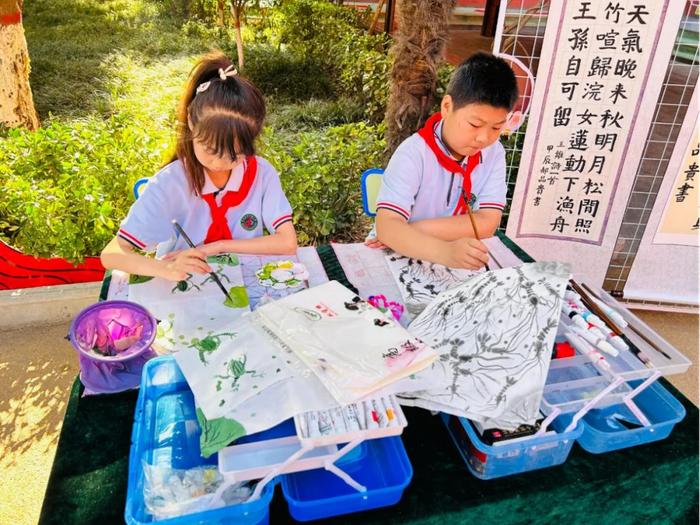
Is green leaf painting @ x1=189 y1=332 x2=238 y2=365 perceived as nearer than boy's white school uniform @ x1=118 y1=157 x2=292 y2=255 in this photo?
Yes

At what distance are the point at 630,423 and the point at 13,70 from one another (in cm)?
401

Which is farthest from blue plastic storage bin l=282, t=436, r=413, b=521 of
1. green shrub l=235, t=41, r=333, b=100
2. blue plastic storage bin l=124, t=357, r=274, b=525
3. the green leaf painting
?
green shrub l=235, t=41, r=333, b=100

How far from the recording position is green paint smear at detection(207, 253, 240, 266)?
64.1 inches

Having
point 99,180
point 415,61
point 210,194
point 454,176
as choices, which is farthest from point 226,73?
point 415,61

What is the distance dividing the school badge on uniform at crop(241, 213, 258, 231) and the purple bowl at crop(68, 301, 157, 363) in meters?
0.64

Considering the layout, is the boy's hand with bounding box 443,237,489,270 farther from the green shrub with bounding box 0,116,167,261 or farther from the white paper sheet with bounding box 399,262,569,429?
the green shrub with bounding box 0,116,167,261

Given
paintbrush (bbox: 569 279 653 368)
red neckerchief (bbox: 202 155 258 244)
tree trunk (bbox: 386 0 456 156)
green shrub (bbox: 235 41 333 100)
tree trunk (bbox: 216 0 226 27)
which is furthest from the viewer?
tree trunk (bbox: 216 0 226 27)

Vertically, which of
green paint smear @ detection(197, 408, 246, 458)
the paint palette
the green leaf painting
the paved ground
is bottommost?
the paved ground

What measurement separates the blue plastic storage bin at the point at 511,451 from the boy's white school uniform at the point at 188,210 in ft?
3.37

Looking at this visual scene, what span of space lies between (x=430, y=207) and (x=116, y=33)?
8445mm

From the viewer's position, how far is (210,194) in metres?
1.78

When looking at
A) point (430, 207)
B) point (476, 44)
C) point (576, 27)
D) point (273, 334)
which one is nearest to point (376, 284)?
point (430, 207)

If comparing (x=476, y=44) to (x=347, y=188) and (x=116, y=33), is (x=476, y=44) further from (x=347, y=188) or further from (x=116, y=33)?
(x=347, y=188)

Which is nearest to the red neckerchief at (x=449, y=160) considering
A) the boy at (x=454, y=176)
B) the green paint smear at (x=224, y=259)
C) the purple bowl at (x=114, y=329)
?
the boy at (x=454, y=176)
